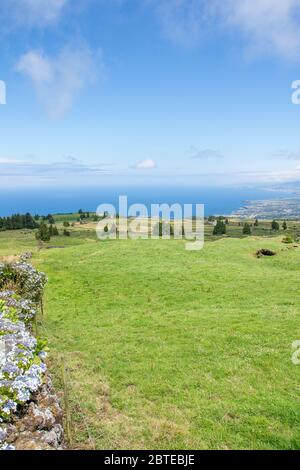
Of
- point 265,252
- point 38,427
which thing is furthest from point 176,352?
point 265,252

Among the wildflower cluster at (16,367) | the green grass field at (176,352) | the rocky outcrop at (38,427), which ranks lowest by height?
the green grass field at (176,352)

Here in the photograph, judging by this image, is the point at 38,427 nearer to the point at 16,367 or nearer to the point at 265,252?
the point at 16,367

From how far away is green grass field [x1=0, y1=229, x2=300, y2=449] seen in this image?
11750mm

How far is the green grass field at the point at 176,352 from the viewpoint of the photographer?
11750 millimetres

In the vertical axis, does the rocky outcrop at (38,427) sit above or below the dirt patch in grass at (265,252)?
below

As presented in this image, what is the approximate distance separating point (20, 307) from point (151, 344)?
6975 mm

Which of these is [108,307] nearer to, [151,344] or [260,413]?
[151,344]

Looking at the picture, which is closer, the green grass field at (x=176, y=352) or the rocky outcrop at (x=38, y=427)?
the rocky outcrop at (x=38, y=427)

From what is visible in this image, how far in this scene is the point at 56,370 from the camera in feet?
51.0

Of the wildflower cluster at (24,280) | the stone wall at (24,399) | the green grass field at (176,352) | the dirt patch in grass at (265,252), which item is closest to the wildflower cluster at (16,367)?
the stone wall at (24,399)

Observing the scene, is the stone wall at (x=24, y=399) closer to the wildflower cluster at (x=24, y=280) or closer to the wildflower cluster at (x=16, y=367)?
the wildflower cluster at (x=16, y=367)

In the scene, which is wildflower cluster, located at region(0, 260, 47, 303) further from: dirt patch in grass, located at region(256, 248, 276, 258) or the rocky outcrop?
dirt patch in grass, located at region(256, 248, 276, 258)

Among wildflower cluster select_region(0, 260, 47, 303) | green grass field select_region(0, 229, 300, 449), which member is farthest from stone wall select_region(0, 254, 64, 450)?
wildflower cluster select_region(0, 260, 47, 303)

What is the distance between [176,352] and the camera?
17.5 m
